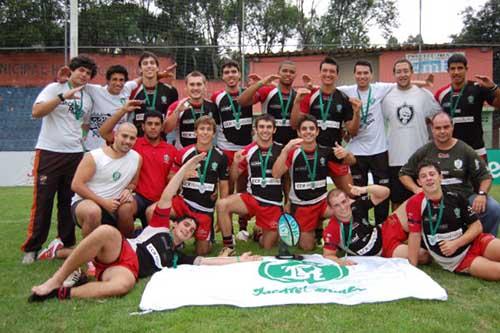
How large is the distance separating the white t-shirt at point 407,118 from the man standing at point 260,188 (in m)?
1.44

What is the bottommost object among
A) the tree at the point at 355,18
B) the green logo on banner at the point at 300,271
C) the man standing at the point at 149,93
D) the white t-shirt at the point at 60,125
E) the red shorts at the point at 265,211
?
the green logo on banner at the point at 300,271

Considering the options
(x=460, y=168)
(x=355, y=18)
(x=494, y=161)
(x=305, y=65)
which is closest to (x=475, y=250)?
(x=460, y=168)

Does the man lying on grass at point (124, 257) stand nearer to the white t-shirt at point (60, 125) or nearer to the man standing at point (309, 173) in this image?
the man standing at point (309, 173)

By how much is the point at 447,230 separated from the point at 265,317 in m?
2.07

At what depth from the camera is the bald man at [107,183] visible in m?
4.66

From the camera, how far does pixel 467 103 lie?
219 inches

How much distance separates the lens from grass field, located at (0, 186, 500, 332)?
3164 mm

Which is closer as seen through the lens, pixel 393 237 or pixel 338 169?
pixel 393 237

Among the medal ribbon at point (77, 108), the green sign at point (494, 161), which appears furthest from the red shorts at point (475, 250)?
the green sign at point (494, 161)

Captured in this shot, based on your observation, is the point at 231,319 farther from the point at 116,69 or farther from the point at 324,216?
the point at 116,69

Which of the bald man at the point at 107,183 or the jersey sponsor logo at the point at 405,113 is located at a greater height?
the jersey sponsor logo at the point at 405,113

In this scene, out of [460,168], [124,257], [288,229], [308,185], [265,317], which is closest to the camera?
[265,317]

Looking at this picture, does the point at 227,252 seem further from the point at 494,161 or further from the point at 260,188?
the point at 494,161

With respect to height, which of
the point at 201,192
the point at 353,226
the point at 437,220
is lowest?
the point at 353,226
